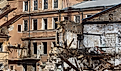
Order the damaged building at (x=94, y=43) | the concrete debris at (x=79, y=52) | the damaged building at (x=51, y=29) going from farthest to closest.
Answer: the damaged building at (x=51, y=29), the damaged building at (x=94, y=43), the concrete debris at (x=79, y=52)

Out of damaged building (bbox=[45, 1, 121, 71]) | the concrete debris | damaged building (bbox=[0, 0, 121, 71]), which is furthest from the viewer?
damaged building (bbox=[0, 0, 121, 71])

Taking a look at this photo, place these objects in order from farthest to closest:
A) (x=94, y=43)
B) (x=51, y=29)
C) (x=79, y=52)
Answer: (x=51, y=29) → (x=94, y=43) → (x=79, y=52)

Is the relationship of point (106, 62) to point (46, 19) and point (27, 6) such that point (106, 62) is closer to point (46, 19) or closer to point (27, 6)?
point (46, 19)

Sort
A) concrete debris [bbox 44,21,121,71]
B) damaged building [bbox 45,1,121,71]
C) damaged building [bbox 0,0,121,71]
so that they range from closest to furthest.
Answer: concrete debris [bbox 44,21,121,71], damaged building [bbox 45,1,121,71], damaged building [bbox 0,0,121,71]

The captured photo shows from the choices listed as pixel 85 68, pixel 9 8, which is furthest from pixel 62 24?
pixel 9 8

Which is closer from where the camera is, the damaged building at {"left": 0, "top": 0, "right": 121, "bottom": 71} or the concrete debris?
the concrete debris

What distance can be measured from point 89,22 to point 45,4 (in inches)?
472

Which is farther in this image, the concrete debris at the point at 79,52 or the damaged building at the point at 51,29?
the damaged building at the point at 51,29

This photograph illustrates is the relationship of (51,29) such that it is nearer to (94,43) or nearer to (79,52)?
(94,43)

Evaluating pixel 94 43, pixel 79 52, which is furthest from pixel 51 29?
pixel 79 52

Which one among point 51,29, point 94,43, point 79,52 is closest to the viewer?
point 79,52

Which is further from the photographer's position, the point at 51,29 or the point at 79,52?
the point at 51,29

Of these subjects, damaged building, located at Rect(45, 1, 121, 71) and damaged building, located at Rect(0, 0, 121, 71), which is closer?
damaged building, located at Rect(45, 1, 121, 71)

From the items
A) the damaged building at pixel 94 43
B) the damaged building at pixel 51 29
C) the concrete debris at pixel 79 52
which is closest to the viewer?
the concrete debris at pixel 79 52
